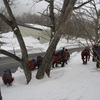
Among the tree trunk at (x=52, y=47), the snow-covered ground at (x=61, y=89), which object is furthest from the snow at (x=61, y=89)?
the tree trunk at (x=52, y=47)

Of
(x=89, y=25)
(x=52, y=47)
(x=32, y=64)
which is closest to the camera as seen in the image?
(x=89, y=25)

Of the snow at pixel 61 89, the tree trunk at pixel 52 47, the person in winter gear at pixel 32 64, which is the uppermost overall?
the tree trunk at pixel 52 47

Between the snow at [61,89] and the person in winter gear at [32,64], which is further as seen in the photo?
the person in winter gear at [32,64]

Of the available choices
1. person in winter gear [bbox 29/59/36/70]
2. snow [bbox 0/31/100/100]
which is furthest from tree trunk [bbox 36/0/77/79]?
person in winter gear [bbox 29/59/36/70]

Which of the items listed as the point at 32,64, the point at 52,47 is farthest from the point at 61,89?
the point at 32,64

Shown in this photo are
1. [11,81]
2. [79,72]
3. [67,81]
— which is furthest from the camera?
[79,72]

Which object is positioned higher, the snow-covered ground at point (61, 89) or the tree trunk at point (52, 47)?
the tree trunk at point (52, 47)

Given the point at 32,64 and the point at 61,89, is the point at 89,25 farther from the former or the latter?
the point at 32,64

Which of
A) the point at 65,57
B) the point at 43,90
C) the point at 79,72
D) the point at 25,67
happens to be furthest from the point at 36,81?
the point at 65,57

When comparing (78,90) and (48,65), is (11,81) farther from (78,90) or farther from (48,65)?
(78,90)

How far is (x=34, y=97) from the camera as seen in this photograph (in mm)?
8039

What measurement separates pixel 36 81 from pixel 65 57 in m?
4.28

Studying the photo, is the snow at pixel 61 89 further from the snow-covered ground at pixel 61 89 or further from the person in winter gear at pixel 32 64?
the person in winter gear at pixel 32 64

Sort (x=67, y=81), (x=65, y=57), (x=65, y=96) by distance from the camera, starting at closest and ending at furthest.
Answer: (x=65, y=96)
(x=67, y=81)
(x=65, y=57)
